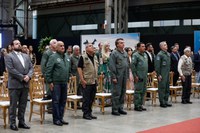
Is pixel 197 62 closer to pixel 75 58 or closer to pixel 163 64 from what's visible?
pixel 163 64

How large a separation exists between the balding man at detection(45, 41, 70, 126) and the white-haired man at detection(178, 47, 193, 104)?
3778 millimetres

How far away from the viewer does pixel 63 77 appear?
20.7 feet

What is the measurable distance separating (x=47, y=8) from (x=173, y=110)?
1443cm

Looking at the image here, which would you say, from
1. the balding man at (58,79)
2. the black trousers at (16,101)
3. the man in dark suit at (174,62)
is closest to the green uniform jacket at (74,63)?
the balding man at (58,79)

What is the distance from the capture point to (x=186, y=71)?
30.3 feet

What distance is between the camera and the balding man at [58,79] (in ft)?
20.6

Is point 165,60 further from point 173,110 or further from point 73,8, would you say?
point 73,8

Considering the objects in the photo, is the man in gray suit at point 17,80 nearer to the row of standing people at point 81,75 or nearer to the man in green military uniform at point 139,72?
the row of standing people at point 81,75

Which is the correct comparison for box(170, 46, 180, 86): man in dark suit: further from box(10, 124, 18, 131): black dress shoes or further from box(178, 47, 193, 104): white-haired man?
box(10, 124, 18, 131): black dress shoes

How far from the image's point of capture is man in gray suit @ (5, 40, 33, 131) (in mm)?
5855

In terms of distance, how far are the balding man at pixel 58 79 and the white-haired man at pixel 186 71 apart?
3.78m

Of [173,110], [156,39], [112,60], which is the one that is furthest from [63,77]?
[156,39]

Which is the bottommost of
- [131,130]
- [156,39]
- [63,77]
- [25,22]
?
[131,130]

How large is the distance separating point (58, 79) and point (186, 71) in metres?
4.12
